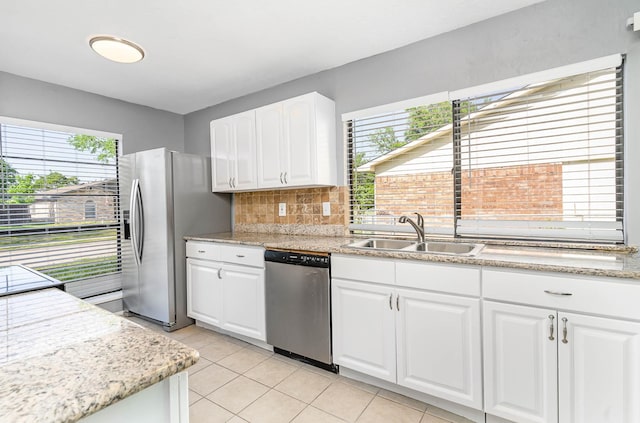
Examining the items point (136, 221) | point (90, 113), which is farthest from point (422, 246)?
point (90, 113)

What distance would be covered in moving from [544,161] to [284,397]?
89.3 inches

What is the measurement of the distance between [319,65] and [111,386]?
2801 mm

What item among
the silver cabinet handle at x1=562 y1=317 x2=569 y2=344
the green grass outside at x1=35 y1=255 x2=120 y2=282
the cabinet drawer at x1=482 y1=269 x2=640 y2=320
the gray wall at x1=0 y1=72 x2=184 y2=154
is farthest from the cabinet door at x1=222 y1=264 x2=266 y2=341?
the gray wall at x1=0 y1=72 x2=184 y2=154

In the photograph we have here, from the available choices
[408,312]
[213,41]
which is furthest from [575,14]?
[213,41]

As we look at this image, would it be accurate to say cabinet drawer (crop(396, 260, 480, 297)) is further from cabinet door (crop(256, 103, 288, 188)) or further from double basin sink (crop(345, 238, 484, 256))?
cabinet door (crop(256, 103, 288, 188))

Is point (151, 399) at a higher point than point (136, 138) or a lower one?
lower

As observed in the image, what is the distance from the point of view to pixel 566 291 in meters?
1.48

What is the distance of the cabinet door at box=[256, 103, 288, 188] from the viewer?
2844mm

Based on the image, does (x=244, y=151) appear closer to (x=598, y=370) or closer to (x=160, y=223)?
(x=160, y=223)

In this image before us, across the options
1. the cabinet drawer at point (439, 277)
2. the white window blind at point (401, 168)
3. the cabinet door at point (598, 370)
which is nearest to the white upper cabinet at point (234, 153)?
the white window blind at point (401, 168)

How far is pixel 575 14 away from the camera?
6.33 ft

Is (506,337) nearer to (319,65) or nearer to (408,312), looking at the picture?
(408,312)

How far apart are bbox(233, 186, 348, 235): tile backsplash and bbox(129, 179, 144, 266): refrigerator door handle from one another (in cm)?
97

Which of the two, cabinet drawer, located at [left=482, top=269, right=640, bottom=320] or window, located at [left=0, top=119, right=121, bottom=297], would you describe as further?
window, located at [left=0, top=119, right=121, bottom=297]
